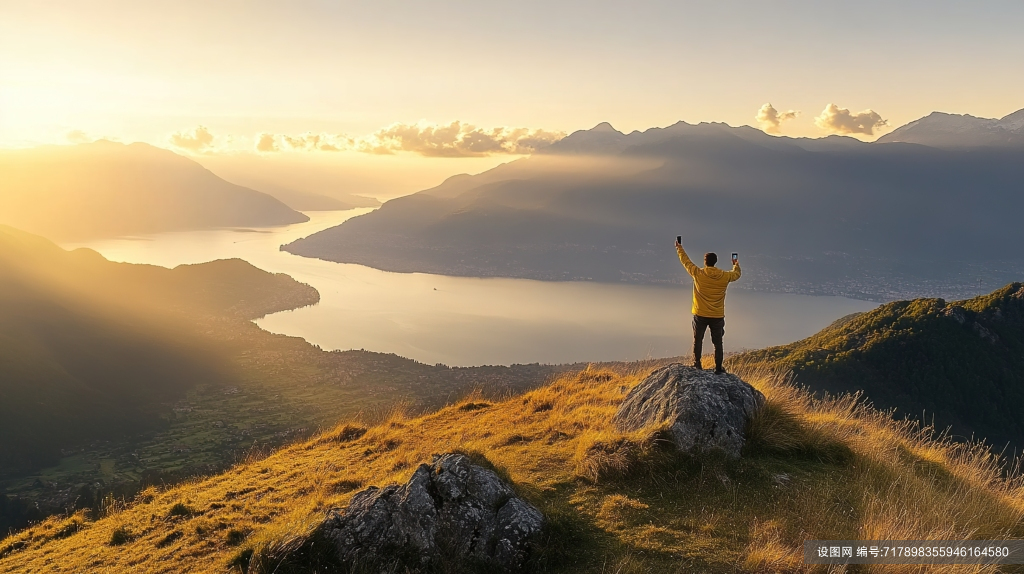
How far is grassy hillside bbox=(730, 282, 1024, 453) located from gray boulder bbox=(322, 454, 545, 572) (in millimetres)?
37503

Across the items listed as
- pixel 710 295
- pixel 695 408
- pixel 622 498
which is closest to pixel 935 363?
pixel 710 295

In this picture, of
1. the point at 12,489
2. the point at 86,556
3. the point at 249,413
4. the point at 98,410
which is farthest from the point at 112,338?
the point at 86,556

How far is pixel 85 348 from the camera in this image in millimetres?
106000

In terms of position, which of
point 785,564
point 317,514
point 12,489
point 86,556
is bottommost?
point 12,489

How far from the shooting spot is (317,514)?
288 inches

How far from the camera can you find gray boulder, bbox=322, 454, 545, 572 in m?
6.43

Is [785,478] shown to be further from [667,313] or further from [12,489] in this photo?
[667,313]

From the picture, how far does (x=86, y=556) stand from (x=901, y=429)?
1683cm

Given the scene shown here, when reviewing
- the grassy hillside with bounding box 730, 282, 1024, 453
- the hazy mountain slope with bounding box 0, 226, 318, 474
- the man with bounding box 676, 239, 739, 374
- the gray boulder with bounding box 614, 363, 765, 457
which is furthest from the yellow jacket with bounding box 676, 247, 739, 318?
the hazy mountain slope with bounding box 0, 226, 318, 474

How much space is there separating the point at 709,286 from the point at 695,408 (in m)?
2.53

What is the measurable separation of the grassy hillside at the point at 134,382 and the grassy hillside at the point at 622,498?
1522 inches

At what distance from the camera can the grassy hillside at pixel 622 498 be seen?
6.43 metres

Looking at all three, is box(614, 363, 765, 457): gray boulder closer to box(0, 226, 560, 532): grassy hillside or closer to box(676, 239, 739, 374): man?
box(676, 239, 739, 374): man

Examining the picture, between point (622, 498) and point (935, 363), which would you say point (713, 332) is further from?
point (935, 363)
